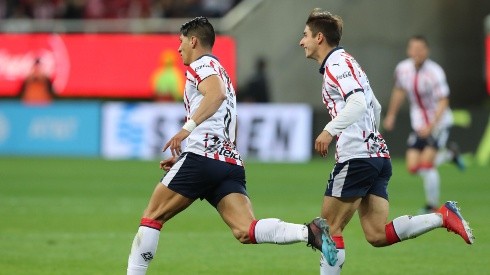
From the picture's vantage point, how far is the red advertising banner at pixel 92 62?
28875 mm

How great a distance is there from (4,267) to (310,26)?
3764mm

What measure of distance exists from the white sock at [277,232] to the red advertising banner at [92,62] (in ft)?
66.2

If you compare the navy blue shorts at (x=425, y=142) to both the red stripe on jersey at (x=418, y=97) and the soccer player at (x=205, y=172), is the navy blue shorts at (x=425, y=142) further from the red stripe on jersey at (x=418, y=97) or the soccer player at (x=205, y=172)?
the soccer player at (x=205, y=172)

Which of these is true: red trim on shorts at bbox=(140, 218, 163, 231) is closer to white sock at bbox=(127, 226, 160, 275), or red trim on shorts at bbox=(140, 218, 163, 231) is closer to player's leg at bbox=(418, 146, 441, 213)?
white sock at bbox=(127, 226, 160, 275)

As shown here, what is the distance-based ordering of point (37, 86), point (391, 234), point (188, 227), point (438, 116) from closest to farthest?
point (391, 234) < point (188, 227) < point (438, 116) < point (37, 86)

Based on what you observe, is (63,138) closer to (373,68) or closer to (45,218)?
(373,68)

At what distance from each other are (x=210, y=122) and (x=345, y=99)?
39.1 inches

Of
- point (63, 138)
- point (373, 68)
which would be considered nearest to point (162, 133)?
point (63, 138)

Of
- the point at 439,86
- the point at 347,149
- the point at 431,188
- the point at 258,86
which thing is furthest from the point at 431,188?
the point at 258,86

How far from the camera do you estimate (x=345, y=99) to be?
28.0ft

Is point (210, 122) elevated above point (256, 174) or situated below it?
above

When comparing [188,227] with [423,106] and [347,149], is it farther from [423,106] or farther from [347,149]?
[347,149]

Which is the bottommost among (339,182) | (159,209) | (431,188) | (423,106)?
(431,188)

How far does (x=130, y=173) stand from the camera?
22.2 meters
